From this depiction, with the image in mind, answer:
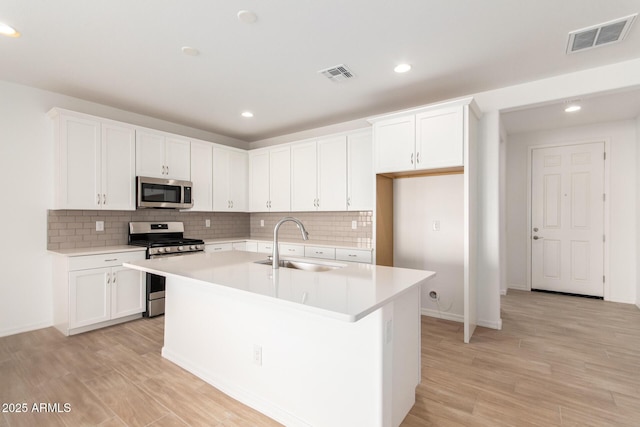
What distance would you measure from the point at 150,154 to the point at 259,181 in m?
1.71

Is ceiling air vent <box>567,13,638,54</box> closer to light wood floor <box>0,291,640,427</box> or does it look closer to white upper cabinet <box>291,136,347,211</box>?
white upper cabinet <box>291,136,347,211</box>

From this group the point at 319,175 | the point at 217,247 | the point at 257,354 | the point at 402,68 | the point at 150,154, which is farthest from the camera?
the point at 217,247

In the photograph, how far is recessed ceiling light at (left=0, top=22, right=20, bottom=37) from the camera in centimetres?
226

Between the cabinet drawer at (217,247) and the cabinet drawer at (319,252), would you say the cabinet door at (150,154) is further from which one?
the cabinet drawer at (319,252)

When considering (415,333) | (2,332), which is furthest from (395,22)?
(2,332)

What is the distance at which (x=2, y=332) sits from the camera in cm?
320

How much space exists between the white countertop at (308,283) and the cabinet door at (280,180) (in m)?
2.37

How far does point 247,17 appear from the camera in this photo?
2.13 meters

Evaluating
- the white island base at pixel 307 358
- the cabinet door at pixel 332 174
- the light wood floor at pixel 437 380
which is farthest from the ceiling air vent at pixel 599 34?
the light wood floor at pixel 437 380

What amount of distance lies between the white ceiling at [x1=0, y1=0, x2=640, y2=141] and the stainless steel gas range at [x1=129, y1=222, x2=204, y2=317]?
5.35ft

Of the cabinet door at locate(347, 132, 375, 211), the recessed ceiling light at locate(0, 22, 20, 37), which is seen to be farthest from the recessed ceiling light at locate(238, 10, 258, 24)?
the cabinet door at locate(347, 132, 375, 211)

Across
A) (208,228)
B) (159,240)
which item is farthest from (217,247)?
(159,240)

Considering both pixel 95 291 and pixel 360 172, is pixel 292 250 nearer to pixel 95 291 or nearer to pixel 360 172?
pixel 360 172

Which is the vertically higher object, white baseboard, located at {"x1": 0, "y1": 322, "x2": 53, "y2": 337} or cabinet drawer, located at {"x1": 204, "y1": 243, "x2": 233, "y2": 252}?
cabinet drawer, located at {"x1": 204, "y1": 243, "x2": 233, "y2": 252}
